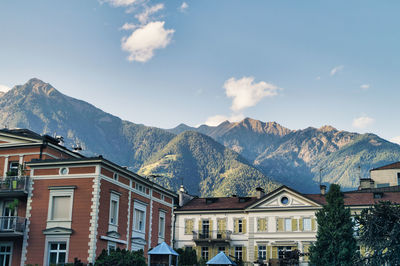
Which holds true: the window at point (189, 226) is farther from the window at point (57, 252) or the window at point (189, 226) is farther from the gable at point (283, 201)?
the window at point (57, 252)

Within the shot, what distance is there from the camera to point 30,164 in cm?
3359

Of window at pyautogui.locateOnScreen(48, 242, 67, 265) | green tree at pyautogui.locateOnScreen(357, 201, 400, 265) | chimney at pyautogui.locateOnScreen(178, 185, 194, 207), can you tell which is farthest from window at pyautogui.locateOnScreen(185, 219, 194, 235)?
green tree at pyautogui.locateOnScreen(357, 201, 400, 265)

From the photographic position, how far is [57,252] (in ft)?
104

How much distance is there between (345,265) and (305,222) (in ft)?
58.6

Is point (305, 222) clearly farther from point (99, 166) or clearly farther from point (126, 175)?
point (99, 166)

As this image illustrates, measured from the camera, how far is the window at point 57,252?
104 feet

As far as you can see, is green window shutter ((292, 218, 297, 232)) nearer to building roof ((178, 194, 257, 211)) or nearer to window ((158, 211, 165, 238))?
building roof ((178, 194, 257, 211))

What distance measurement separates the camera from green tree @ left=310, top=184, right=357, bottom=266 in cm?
3625

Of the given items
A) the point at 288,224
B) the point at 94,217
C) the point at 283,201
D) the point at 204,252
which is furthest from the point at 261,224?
the point at 94,217

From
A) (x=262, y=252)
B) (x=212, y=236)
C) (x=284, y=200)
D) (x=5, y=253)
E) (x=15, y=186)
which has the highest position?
(x=284, y=200)

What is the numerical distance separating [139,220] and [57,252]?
8130 millimetres

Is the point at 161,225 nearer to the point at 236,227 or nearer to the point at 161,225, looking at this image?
the point at 161,225

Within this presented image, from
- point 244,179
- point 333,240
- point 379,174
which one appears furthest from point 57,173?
point 244,179

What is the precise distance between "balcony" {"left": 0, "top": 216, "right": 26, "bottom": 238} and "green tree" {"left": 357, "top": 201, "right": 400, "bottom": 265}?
21475mm
